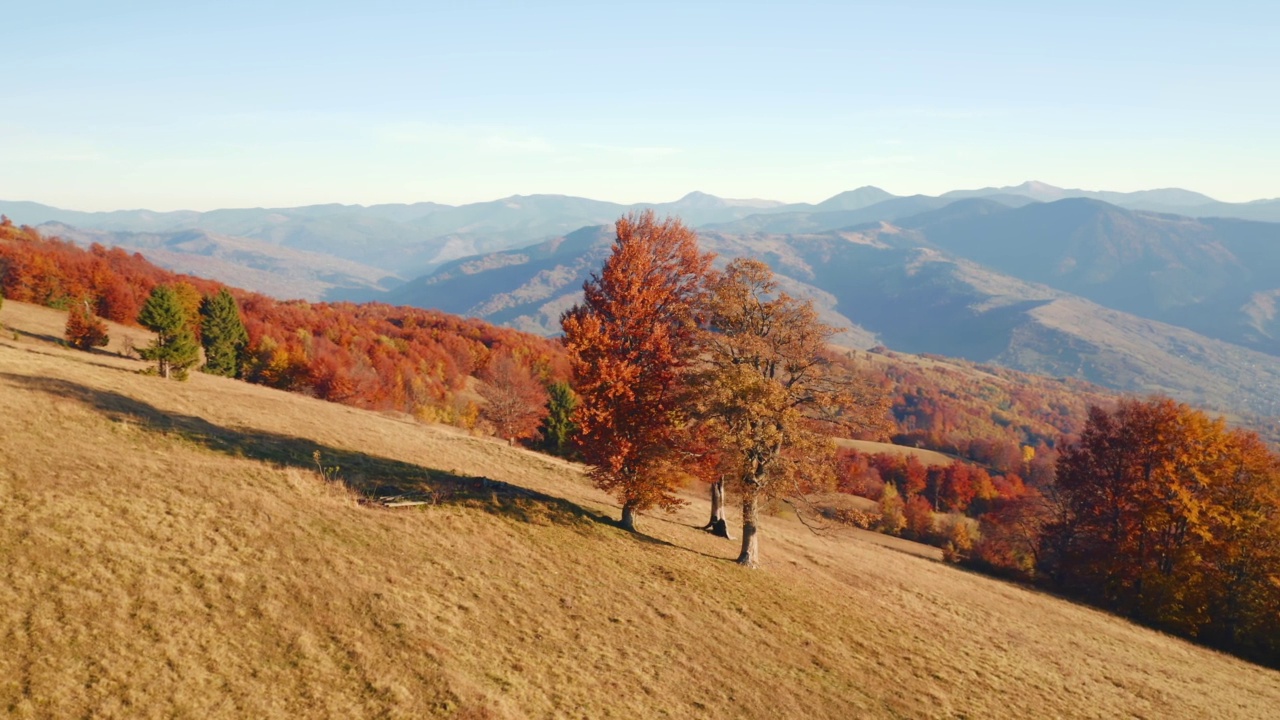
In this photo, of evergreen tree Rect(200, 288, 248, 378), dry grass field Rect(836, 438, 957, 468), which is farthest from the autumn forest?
dry grass field Rect(836, 438, 957, 468)

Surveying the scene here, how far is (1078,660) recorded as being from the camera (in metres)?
28.5

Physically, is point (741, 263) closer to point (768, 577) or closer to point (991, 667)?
point (768, 577)

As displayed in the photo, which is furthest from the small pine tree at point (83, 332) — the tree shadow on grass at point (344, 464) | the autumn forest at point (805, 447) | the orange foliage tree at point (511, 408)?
the tree shadow on grass at point (344, 464)

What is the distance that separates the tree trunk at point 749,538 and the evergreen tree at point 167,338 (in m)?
45.1

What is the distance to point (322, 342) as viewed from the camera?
115m

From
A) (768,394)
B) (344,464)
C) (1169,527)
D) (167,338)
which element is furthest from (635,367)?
(167,338)

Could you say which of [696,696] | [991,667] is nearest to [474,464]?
[696,696]

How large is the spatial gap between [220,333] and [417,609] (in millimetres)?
78357

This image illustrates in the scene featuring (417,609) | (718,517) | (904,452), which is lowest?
(904,452)

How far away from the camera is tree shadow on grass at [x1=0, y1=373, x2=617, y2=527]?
28.0 meters

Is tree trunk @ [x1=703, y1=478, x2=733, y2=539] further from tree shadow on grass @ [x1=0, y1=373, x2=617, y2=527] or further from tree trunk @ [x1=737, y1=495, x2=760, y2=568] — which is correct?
tree shadow on grass @ [x1=0, y1=373, x2=617, y2=527]

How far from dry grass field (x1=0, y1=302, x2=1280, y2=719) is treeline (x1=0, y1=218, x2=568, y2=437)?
137 feet

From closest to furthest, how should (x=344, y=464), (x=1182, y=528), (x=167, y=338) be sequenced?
(x=344, y=464) < (x=1182, y=528) < (x=167, y=338)

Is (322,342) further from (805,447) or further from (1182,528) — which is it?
(1182,528)
